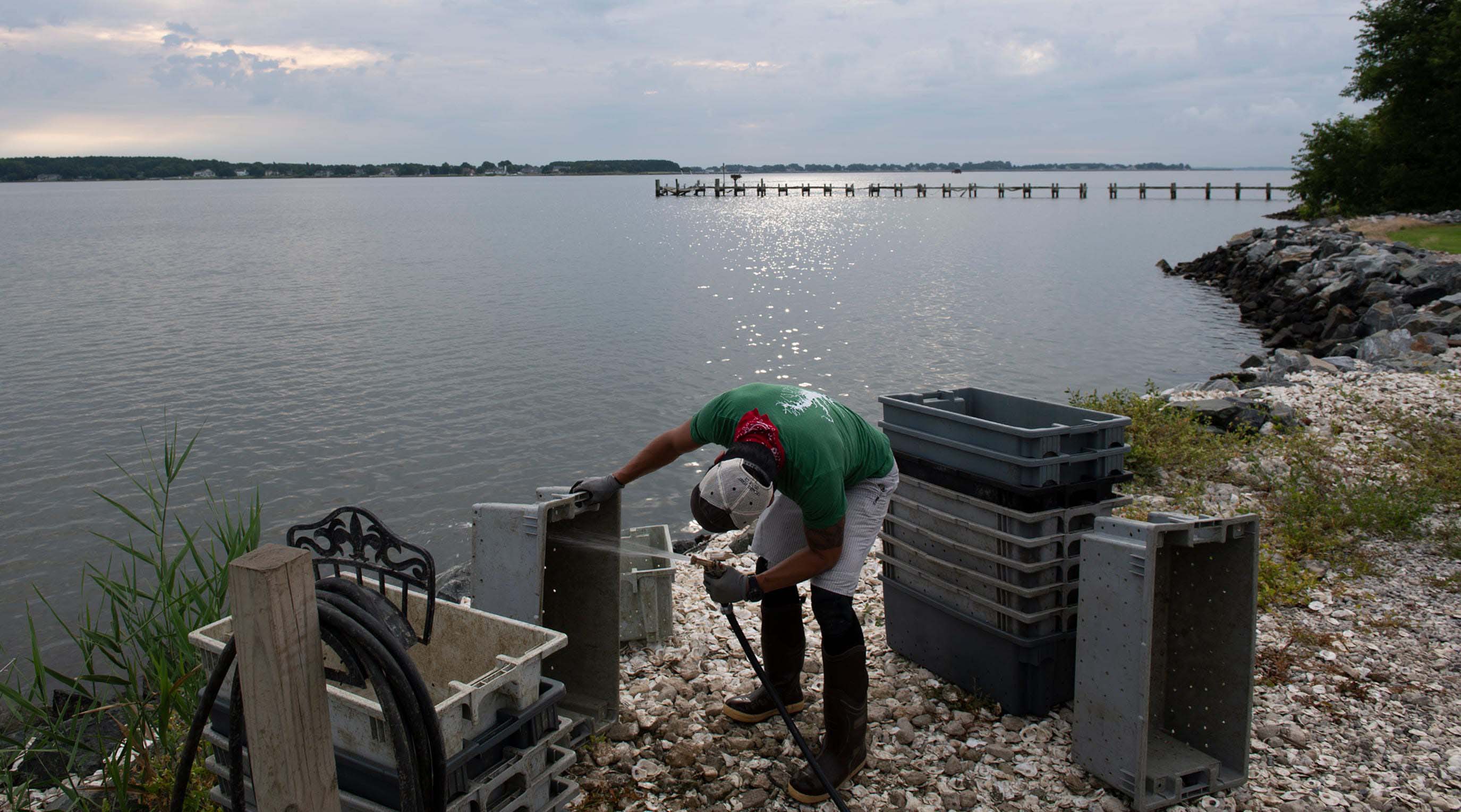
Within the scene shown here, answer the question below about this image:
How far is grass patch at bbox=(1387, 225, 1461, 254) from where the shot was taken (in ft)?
78.3

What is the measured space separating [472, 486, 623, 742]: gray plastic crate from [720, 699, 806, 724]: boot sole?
505 millimetres

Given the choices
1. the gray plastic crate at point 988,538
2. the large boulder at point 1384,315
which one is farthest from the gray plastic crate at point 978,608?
the large boulder at point 1384,315

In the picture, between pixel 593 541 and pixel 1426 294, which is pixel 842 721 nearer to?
pixel 593 541

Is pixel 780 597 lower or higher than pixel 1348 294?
lower

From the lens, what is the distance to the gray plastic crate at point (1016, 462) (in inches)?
156

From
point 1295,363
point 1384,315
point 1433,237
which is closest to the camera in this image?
point 1295,363

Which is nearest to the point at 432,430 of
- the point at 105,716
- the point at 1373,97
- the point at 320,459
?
the point at 320,459

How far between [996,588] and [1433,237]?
29038mm

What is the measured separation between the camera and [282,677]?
2.04m

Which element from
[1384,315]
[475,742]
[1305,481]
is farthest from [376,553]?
[1384,315]

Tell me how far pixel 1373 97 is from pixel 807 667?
43288mm

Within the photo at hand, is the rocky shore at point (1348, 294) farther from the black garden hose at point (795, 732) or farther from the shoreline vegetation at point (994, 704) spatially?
the black garden hose at point (795, 732)

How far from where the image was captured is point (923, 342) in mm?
20375

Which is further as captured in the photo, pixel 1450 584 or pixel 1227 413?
pixel 1227 413
